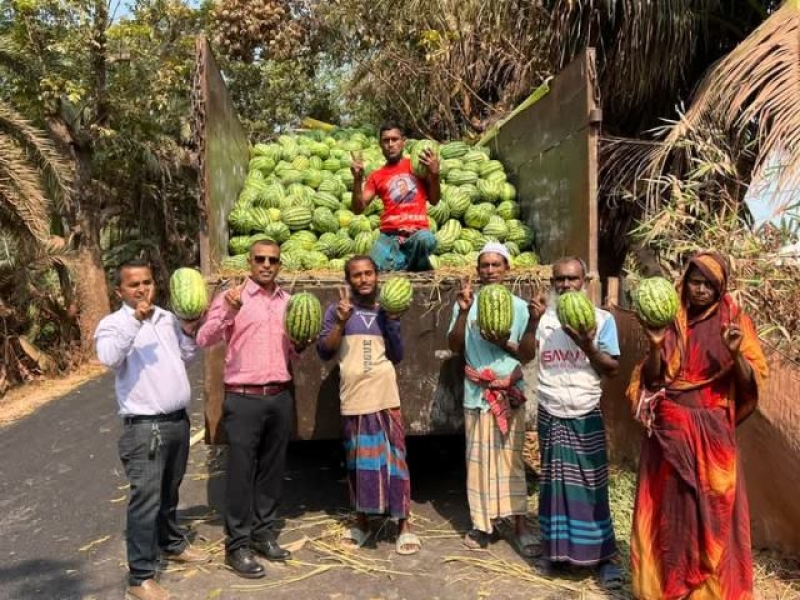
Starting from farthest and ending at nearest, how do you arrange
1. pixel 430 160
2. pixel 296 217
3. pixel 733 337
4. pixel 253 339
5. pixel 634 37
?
pixel 634 37, pixel 296 217, pixel 430 160, pixel 253 339, pixel 733 337

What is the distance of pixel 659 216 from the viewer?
5660 millimetres

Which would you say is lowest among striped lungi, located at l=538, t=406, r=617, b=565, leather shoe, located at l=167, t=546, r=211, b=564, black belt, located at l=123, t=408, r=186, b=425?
leather shoe, located at l=167, t=546, r=211, b=564

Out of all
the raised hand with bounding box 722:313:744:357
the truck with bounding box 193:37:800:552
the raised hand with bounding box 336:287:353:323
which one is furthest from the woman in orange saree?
the raised hand with bounding box 336:287:353:323

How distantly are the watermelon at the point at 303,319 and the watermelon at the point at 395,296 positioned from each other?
41 cm

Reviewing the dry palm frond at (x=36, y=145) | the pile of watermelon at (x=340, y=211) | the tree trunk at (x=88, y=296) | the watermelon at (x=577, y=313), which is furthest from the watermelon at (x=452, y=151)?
the tree trunk at (x=88, y=296)

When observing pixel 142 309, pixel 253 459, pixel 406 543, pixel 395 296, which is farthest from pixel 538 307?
pixel 142 309

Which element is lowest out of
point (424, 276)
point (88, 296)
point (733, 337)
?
point (733, 337)

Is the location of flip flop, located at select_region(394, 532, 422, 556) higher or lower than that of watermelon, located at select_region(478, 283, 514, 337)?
lower

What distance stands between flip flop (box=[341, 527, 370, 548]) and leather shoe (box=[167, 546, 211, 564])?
2.99 feet

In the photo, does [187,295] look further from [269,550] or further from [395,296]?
[269,550]

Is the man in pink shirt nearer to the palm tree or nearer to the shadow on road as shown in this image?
the shadow on road

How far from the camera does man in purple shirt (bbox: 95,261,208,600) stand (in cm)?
364

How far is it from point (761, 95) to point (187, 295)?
→ 5.03 metres

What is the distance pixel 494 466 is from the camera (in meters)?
4.29
